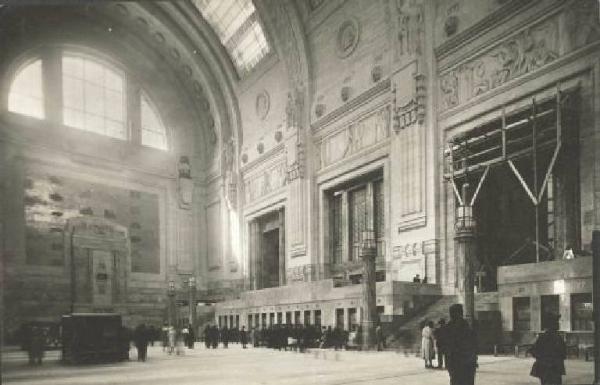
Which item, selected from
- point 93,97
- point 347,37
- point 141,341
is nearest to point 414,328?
point 141,341

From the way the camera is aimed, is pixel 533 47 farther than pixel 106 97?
No

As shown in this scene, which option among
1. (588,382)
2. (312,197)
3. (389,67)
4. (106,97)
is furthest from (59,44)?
(588,382)

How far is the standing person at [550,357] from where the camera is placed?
568 cm

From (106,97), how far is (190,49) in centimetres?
601

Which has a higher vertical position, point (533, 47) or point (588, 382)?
point (533, 47)

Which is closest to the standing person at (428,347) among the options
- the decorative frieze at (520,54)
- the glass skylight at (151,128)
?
the decorative frieze at (520,54)

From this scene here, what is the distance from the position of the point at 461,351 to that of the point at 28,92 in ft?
101

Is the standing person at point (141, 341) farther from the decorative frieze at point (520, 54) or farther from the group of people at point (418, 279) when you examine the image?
the decorative frieze at point (520, 54)

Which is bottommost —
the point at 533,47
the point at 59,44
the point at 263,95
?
the point at 533,47

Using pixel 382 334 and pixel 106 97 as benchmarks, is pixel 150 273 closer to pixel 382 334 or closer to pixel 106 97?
pixel 106 97

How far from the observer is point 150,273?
3325cm

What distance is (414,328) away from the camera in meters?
15.4

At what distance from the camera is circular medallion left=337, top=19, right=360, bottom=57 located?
23.6 m

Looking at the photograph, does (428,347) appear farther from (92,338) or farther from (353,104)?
(353,104)
